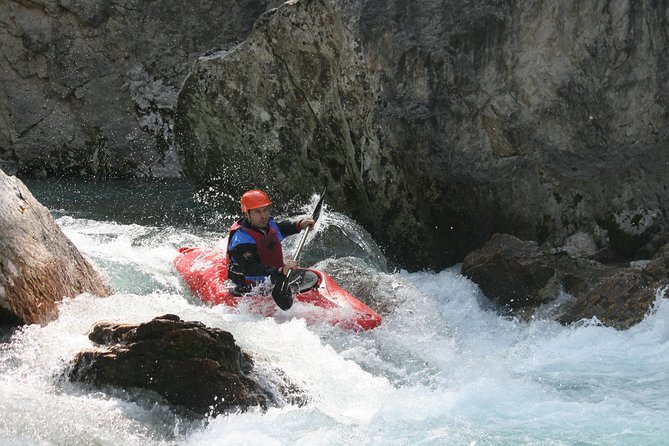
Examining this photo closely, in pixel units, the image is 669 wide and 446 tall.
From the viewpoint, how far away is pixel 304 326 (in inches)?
266

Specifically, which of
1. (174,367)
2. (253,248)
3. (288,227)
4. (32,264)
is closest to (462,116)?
(288,227)

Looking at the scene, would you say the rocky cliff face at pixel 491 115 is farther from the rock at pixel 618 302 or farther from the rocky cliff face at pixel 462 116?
the rock at pixel 618 302

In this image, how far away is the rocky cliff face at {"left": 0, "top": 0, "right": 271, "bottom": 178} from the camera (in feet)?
48.1

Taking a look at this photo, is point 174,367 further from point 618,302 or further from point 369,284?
point 618,302

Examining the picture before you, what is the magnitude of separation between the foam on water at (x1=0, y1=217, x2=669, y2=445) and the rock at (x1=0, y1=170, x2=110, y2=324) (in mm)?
138

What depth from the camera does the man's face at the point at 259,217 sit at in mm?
7293

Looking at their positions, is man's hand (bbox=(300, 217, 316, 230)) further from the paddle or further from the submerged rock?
the submerged rock

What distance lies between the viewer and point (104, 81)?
1482 centimetres

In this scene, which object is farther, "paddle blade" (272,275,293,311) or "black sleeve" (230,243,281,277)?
"black sleeve" (230,243,281,277)

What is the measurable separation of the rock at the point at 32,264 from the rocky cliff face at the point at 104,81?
8.31 meters

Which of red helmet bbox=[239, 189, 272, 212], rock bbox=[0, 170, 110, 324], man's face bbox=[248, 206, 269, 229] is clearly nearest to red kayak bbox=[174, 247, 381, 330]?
man's face bbox=[248, 206, 269, 229]

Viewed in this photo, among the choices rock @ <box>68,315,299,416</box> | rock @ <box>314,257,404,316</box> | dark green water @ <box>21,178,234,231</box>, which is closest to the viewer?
rock @ <box>68,315,299,416</box>

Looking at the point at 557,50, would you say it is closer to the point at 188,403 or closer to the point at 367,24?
the point at 367,24

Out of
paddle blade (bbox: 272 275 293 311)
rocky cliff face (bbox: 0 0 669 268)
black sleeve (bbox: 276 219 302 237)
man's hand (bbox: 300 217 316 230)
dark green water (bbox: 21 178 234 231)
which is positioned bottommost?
dark green water (bbox: 21 178 234 231)
